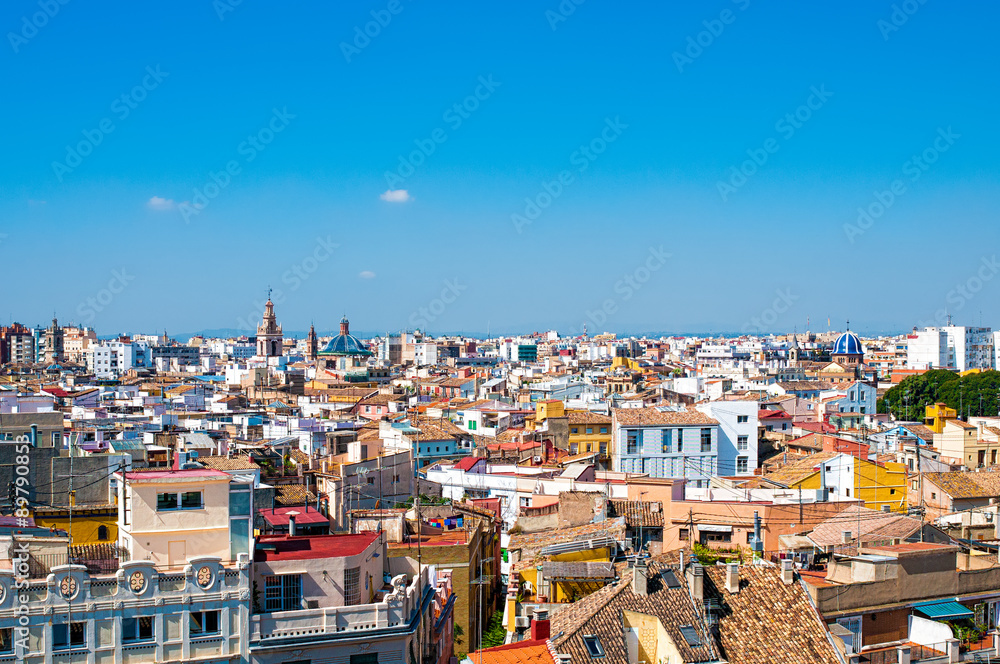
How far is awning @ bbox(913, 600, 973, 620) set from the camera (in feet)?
43.2

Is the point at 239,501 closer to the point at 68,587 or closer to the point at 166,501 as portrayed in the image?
the point at 166,501

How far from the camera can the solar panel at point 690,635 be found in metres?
11.7

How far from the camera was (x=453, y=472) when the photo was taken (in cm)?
3064

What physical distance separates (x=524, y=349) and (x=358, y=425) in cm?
11448

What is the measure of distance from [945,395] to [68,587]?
65219 mm

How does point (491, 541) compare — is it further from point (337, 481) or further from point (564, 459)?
point (564, 459)

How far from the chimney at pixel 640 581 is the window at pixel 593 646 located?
94 cm

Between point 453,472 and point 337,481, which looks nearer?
point 337,481

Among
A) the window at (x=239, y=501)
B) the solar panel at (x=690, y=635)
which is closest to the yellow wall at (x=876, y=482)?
the solar panel at (x=690, y=635)

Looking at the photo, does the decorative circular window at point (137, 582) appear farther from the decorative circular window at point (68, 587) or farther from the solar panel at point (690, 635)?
the solar panel at point (690, 635)

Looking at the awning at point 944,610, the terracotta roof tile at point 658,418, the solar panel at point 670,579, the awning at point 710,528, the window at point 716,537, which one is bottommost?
the window at point 716,537

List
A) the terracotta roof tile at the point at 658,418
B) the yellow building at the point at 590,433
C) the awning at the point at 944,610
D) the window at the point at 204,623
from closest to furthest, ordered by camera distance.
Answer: the window at the point at 204,623 < the awning at the point at 944,610 < the terracotta roof tile at the point at 658,418 < the yellow building at the point at 590,433

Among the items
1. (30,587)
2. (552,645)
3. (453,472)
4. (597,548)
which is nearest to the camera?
(30,587)

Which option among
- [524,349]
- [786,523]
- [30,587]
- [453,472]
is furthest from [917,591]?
[524,349]
